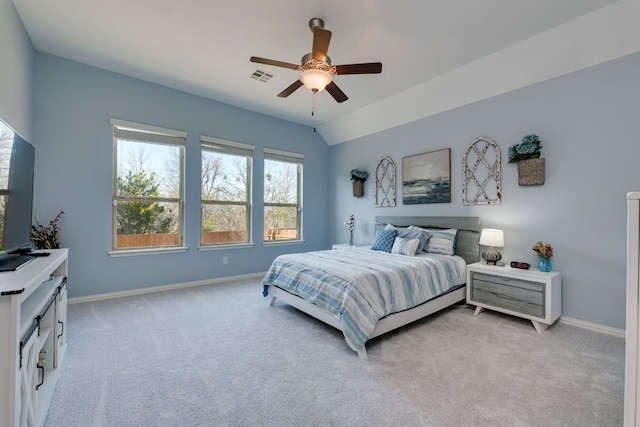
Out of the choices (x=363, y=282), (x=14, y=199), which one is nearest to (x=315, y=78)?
(x=363, y=282)

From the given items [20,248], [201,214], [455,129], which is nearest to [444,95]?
[455,129]

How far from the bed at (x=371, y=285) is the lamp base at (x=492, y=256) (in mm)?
306

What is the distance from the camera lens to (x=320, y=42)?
91.8 inches

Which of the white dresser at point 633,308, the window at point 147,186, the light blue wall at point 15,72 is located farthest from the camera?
the window at point 147,186

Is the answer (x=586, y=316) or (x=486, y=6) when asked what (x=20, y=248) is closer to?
(x=486, y=6)

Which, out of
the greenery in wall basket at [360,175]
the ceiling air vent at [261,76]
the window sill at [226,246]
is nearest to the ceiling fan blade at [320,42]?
A: the ceiling air vent at [261,76]

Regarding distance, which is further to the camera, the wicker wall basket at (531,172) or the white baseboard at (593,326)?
the wicker wall basket at (531,172)

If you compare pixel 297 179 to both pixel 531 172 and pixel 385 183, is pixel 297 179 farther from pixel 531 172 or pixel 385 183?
pixel 531 172

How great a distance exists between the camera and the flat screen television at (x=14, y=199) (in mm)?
1628

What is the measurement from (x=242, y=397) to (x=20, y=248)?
6.09 feet

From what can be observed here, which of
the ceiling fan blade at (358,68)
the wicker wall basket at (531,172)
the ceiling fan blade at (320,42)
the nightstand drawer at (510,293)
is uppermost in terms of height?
the ceiling fan blade at (320,42)

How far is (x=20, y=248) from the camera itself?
1954 mm

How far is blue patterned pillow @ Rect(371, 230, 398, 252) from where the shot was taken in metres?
4.04

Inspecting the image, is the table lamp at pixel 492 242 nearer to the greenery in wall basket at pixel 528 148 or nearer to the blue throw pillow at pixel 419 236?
the blue throw pillow at pixel 419 236
